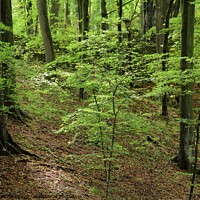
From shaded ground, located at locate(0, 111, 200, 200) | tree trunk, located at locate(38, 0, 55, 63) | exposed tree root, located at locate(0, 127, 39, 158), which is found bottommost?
shaded ground, located at locate(0, 111, 200, 200)

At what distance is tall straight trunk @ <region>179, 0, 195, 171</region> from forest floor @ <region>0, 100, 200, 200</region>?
2.03ft

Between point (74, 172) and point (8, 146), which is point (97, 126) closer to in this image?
point (74, 172)

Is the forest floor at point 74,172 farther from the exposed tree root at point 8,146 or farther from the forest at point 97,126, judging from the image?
the exposed tree root at point 8,146

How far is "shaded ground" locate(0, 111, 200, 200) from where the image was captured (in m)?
5.82

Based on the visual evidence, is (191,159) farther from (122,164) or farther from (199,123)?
(199,123)

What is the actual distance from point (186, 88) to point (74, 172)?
14.8 feet

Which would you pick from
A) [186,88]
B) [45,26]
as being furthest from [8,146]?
[45,26]

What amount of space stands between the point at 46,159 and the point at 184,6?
6.14 meters

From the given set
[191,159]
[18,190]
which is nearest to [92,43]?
[18,190]

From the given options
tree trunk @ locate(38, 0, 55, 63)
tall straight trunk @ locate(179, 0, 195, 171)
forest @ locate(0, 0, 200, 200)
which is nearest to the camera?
forest @ locate(0, 0, 200, 200)

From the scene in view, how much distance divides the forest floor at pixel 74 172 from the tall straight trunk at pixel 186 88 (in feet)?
2.03

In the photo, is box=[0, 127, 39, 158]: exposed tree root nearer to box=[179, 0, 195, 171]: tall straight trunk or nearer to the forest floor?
the forest floor

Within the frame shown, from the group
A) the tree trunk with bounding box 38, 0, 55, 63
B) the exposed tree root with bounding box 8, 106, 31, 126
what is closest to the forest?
the exposed tree root with bounding box 8, 106, 31, 126

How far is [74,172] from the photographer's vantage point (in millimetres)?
7125
